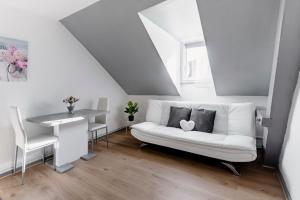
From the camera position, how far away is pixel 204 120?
271cm

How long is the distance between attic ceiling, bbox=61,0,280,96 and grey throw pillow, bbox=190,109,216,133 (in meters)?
0.60

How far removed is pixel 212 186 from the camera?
1.87m

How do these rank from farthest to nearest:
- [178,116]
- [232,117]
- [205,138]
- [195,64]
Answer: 1. [195,64]
2. [178,116]
3. [232,117]
4. [205,138]

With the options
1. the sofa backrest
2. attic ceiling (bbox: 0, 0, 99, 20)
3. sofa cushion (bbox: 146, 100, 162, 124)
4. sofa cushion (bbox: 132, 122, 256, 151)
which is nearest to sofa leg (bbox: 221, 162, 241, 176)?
sofa cushion (bbox: 132, 122, 256, 151)

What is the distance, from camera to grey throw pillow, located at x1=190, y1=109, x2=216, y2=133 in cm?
268

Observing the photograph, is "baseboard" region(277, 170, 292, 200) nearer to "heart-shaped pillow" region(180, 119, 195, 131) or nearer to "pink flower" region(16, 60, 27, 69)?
"heart-shaped pillow" region(180, 119, 195, 131)

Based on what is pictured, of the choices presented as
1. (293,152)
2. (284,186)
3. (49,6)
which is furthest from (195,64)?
(49,6)

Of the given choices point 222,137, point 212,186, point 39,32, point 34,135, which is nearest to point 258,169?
point 222,137

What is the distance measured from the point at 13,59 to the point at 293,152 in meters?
3.60

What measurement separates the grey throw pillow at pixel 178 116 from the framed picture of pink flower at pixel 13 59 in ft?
8.05

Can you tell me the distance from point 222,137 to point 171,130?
81 centimetres

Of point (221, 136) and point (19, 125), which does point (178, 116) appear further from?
point (19, 125)

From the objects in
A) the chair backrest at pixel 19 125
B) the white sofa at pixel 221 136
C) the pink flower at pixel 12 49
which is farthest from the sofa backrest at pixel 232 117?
the pink flower at pixel 12 49

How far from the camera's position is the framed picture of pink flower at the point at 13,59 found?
6.87ft
